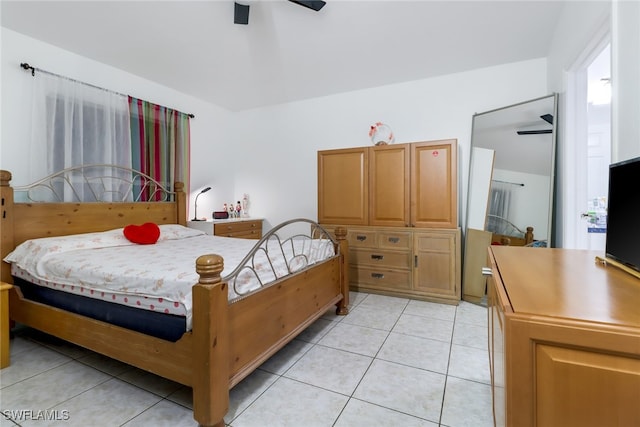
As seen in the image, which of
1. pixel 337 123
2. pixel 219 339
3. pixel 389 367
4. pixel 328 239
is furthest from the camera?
pixel 337 123

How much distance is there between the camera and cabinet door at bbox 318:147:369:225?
341cm

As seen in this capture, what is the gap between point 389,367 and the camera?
1.88 m

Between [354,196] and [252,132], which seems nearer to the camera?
[354,196]

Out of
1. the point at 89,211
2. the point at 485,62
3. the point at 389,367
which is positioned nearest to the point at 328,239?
the point at 389,367

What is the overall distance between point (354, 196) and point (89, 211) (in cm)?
269

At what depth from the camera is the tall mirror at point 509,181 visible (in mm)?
2639

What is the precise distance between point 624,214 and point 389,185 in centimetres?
226

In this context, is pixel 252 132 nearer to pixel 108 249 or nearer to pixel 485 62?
pixel 108 249

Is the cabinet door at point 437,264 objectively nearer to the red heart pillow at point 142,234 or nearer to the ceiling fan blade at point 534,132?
the ceiling fan blade at point 534,132

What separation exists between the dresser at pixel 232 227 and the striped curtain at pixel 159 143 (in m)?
0.59

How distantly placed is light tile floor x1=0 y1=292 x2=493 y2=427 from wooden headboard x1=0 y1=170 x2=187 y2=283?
83 cm

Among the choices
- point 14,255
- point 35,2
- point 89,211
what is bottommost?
point 14,255

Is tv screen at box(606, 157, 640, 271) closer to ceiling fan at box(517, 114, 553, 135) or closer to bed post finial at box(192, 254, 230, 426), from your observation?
bed post finial at box(192, 254, 230, 426)

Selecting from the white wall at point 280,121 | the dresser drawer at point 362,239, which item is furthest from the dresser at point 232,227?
the dresser drawer at point 362,239
